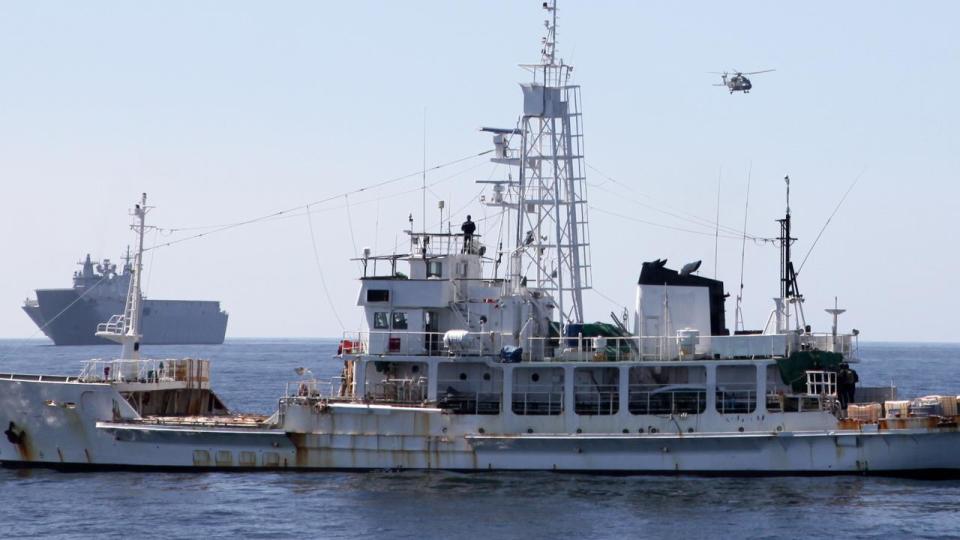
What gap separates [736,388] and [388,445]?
8.56 metres

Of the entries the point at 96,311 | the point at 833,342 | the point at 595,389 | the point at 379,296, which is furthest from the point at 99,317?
the point at 833,342

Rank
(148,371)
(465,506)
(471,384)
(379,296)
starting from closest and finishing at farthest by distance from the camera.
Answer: (465,506) → (471,384) → (379,296) → (148,371)

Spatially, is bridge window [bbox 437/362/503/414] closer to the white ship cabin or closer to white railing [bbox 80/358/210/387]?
the white ship cabin

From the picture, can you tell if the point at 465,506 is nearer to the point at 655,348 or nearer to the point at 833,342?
the point at 655,348

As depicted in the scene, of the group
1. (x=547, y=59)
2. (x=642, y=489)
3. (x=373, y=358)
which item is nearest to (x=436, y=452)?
(x=373, y=358)

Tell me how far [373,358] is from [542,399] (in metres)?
4.32

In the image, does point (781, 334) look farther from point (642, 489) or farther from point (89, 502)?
point (89, 502)

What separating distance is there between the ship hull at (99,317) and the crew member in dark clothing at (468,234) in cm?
11014

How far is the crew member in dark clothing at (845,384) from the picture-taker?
30.3m

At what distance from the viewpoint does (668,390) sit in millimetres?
30547

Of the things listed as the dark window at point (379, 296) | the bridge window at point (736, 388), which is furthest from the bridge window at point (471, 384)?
the bridge window at point (736, 388)

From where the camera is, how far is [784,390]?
30344 mm

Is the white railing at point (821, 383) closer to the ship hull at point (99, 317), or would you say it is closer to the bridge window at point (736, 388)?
the bridge window at point (736, 388)

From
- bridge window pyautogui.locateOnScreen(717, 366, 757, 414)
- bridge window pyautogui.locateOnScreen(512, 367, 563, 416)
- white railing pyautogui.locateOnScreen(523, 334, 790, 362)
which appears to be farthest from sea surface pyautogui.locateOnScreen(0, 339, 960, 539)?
white railing pyautogui.locateOnScreen(523, 334, 790, 362)
